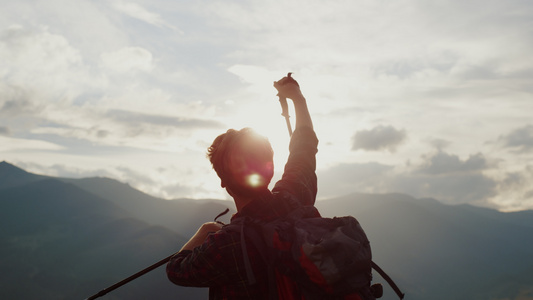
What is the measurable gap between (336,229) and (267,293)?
89 centimetres

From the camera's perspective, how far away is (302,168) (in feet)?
14.3

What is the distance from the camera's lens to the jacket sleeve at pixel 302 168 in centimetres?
404

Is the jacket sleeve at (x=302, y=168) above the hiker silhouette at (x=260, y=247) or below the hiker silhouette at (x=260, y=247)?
above

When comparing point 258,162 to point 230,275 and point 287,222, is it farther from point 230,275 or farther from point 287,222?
point 230,275

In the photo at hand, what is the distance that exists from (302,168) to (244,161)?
1.33 meters

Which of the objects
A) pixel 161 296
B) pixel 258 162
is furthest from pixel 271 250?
pixel 161 296

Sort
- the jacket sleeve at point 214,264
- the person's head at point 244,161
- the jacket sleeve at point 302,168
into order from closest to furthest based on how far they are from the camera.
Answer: the jacket sleeve at point 214,264 < the person's head at point 244,161 < the jacket sleeve at point 302,168

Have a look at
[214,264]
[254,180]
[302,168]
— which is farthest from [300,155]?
[214,264]

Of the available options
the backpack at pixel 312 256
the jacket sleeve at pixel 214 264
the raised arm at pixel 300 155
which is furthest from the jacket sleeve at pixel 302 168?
the jacket sleeve at pixel 214 264

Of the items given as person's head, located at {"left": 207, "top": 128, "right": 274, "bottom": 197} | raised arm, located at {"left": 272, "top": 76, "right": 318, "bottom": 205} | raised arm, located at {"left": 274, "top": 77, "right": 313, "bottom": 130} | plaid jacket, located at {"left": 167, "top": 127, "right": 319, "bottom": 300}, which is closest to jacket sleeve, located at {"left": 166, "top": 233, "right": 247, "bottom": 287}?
plaid jacket, located at {"left": 167, "top": 127, "right": 319, "bottom": 300}

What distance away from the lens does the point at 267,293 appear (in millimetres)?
3104

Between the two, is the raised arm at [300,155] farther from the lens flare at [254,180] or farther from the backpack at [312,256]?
the backpack at [312,256]

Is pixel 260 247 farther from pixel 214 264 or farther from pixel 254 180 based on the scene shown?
pixel 254 180

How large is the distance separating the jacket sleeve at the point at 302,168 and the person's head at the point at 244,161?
67 cm
